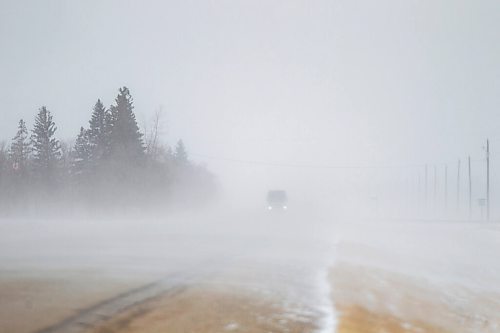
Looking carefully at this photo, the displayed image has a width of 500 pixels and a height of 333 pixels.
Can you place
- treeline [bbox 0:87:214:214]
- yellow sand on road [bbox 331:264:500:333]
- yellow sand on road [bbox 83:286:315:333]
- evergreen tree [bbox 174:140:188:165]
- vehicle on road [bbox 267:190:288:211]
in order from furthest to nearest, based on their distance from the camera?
evergreen tree [bbox 174:140:188:165] → vehicle on road [bbox 267:190:288:211] → treeline [bbox 0:87:214:214] → yellow sand on road [bbox 331:264:500:333] → yellow sand on road [bbox 83:286:315:333]

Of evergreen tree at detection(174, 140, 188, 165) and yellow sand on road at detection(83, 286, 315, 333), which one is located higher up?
evergreen tree at detection(174, 140, 188, 165)

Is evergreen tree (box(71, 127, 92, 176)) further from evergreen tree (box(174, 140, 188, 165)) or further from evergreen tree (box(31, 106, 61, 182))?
evergreen tree (box(174, 140, 188, 165))

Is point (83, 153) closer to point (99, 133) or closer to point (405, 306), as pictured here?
point (99, 133)

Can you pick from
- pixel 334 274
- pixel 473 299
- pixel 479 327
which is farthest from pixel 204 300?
pixel 473 299

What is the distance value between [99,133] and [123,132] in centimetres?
246

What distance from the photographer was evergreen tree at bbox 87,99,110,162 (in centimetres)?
5584

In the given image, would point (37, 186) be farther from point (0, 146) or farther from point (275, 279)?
point (275, 279)

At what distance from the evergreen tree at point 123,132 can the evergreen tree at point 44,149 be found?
33.8 feet

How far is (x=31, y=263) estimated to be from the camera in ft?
42.0

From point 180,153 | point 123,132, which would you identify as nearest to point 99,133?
point 123,132

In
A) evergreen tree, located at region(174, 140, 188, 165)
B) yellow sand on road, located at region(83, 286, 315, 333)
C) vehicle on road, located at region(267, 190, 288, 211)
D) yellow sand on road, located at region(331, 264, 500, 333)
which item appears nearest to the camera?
yellow sand on road, located at region(83, 286, 315, 333)

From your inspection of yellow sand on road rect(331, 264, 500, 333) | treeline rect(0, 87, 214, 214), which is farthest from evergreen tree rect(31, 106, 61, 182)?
yellow sand on road rect(331, 264, 500, 333)

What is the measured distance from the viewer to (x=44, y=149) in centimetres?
6216

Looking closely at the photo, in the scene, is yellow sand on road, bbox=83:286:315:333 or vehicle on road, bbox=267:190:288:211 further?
vehicle on road, bbox=267:190:288:211
